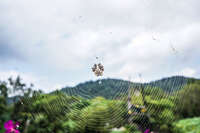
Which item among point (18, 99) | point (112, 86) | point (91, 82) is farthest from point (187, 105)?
point (18, 99)

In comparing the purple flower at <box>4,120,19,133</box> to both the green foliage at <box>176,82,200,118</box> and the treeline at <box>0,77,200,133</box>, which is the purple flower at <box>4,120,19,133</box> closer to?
the treeline at <box>0,77,200,133</box>

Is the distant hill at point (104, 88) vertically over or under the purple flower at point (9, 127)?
over

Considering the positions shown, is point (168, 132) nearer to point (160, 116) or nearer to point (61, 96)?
point (160, 116)

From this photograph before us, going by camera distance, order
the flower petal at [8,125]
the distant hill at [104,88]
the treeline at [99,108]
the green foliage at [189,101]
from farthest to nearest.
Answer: the green foliage at [189,101] < the distant hill at [104,88] < the treeline at [99,108] < the flower petal at [8,125]

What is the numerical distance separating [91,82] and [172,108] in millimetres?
1869

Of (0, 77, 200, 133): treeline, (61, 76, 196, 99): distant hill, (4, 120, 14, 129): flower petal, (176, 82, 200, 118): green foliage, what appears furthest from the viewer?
(176, 82, 200, 118): green foliage

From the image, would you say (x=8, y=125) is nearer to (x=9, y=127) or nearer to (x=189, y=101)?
(x=9, y=127)

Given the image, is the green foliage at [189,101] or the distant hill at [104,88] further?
the green foliage at [189,101]

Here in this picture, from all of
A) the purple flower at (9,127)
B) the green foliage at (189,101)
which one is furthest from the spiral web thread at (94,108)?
the purple flower at (9,127)

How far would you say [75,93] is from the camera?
2.34 metres

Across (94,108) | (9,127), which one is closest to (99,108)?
(94,108)

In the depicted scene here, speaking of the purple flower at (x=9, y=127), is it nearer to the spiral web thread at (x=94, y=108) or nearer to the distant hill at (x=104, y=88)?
the spiral web thread at (x=94, y=108)

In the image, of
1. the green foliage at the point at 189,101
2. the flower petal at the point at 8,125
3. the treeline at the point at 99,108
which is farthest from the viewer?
the green foliage at the point at 189,101

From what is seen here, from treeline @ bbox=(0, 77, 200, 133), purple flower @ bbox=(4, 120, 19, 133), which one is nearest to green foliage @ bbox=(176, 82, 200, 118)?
treeline @ bbox=(0, 77, 200, 133)
